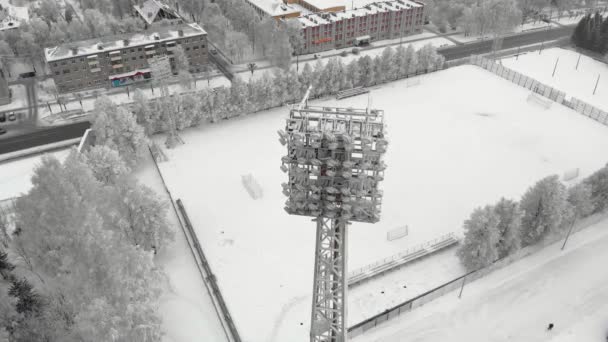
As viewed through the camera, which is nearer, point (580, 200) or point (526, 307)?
point (526, 307)

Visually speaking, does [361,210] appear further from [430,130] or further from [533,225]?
[430,130]

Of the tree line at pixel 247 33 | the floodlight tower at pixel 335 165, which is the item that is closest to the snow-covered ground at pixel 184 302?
the floodlight tower at pixel 335 165

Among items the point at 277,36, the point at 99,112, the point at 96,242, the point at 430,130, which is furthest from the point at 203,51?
the point at 96,242

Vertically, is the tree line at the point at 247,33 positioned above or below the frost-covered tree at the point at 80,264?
above

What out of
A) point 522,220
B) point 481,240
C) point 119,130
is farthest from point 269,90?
point 522,220

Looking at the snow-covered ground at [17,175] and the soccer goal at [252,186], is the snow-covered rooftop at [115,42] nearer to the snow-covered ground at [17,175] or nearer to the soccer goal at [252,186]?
the snow-covered ground at [17,175]

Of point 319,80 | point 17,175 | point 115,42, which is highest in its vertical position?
point 115,42

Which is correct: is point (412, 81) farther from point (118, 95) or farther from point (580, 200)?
point (118, 95)

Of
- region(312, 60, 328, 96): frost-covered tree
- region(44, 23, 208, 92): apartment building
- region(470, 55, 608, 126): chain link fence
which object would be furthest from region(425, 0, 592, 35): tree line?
region(44, 23, 208, 92): apartment building
